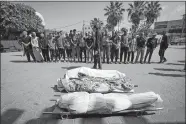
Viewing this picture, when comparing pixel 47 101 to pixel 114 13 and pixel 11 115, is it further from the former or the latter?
pixel 114 13

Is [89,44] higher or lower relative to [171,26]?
lower

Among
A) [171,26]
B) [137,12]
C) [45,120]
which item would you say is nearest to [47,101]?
[45,120]

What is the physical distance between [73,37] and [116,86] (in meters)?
5.15

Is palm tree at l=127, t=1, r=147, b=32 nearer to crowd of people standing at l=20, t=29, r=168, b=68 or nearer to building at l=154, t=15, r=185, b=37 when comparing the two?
building at l=154, t=15, r=185, b=37

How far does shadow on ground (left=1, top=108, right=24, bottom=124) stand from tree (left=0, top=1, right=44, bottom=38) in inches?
667

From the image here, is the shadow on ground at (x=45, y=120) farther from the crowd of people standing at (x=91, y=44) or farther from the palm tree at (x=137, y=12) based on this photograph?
the palm tree at (x=137, y=12)

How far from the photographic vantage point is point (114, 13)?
40875mm

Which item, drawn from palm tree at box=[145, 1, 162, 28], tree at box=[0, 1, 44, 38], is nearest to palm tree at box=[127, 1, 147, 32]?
palm tree at box=[145, 1, 162, 28]

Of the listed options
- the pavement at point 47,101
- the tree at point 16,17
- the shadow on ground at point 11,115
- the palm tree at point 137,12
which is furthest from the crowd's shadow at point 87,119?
the palm tree at point 137,12

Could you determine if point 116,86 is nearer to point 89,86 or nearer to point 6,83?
point 89,86

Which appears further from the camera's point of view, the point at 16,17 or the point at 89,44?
the point at 16,17

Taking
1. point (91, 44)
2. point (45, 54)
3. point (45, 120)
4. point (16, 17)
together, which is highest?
point (16, 17)

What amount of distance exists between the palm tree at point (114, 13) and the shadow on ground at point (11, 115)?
41.5 m

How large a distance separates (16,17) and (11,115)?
60.4 ft
